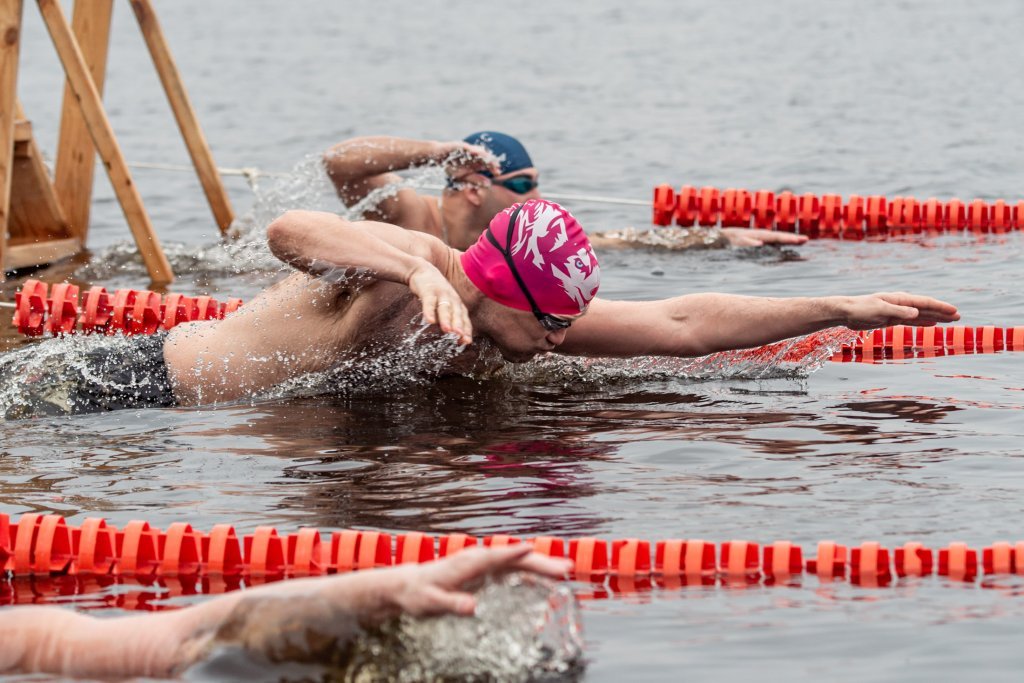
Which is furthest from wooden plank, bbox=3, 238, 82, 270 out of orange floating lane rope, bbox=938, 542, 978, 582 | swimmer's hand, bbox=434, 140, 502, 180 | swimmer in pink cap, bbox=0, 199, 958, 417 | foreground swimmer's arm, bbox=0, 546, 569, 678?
orange floating lane rope, bbox=938, 542, 978, 582

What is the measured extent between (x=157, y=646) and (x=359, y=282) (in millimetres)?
2340

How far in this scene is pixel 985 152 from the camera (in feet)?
46.7

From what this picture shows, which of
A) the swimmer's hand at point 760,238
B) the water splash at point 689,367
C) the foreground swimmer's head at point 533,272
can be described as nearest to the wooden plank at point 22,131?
the water splash at point 689,367

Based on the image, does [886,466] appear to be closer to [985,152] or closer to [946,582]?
[946,582]

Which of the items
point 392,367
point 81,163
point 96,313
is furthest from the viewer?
point 81,163

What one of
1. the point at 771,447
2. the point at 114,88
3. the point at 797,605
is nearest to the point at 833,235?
the point at 771,447

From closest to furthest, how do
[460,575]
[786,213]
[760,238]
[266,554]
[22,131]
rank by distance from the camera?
[460,575] < [266,554] < [22,131] < [760,238] < [786,213]

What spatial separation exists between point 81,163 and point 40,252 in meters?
0.68

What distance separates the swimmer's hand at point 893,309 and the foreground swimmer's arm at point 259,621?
295 centimetres

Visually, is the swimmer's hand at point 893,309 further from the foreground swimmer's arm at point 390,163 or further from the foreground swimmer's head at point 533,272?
the foreground swimmer's arm at point 390,163

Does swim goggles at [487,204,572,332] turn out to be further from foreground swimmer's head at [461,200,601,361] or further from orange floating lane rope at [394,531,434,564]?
orange floating lane rope at [394,531,434,564]

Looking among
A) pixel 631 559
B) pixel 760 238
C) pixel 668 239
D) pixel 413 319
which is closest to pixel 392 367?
pixel 413 319

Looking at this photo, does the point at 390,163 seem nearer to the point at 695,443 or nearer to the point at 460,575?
the point at 695,443

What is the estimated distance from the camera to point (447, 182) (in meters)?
8.76
